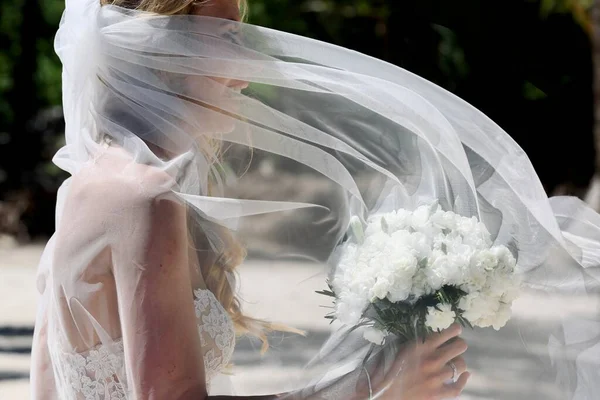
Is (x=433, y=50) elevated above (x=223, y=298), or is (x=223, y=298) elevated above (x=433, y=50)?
(x=223, y=298)

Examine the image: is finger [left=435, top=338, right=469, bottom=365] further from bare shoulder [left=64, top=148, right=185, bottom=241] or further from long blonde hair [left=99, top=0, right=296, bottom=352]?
bare shoulder [left=64, top=148, right=185, bottom=241]

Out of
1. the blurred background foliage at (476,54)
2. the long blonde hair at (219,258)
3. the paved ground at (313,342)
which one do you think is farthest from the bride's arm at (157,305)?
the blurred background foliage at (476,54)

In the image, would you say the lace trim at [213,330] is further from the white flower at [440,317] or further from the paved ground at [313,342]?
the white flower at [440,317]

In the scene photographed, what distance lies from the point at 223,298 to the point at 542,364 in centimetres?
75

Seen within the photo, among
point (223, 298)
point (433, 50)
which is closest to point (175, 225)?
point (223, 298)

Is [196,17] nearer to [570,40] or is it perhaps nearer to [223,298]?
[223,298]

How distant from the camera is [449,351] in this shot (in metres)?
1.88

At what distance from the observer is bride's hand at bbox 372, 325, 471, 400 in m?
1.80

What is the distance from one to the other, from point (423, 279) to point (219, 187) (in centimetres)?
52

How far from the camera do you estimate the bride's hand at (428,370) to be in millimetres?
1805

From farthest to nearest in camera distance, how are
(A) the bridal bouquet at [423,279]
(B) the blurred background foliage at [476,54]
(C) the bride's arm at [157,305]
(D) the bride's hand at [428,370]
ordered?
(B) the blurred background foliage at [476,54] < (A) the bridal bouquet at [423,279] < (D) the bride's hand at [428,370] < (C) the bride's arm at [157,305]

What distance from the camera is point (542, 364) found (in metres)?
2.12

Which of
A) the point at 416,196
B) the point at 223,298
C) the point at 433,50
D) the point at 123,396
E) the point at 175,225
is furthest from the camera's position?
the point at 433,50

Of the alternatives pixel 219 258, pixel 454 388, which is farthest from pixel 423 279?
pixel 219 258
